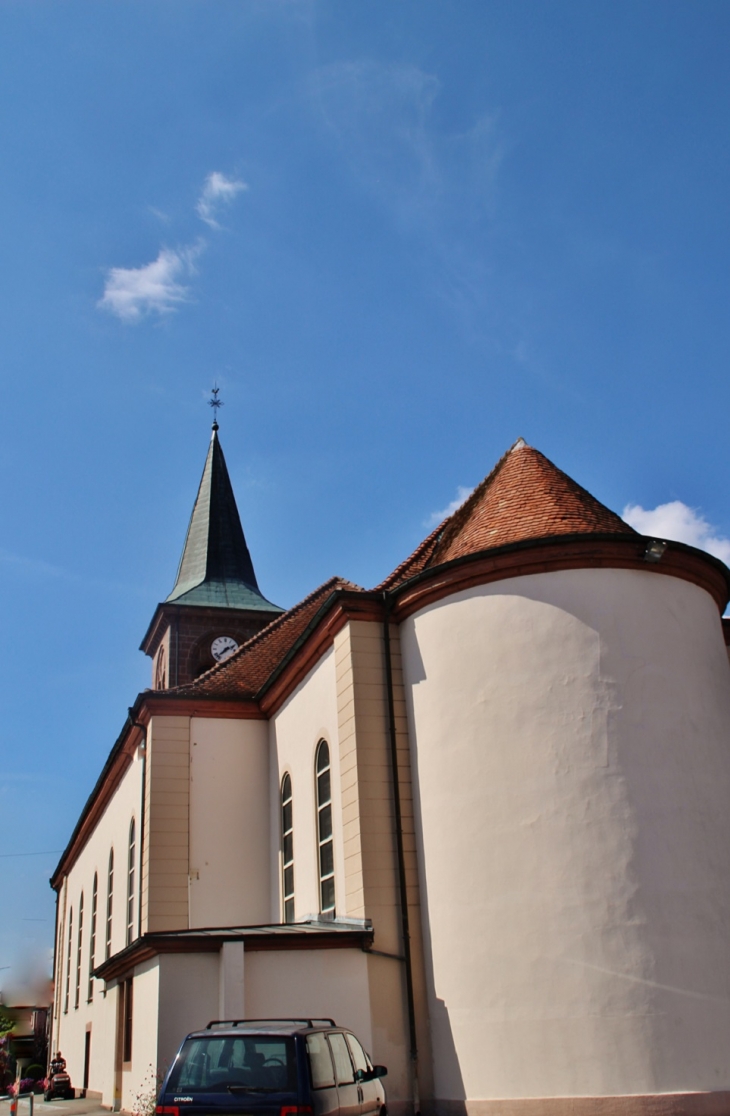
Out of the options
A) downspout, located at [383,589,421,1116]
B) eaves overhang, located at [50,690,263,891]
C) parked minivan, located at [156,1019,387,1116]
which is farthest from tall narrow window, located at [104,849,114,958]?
parked minivan, located at [156,1019,387,1116]

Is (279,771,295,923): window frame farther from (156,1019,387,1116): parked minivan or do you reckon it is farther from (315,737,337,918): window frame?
(156,1019,387,1116): parked minivan

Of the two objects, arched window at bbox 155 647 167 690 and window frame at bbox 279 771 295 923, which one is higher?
arched window at bbox 155 647 167 690

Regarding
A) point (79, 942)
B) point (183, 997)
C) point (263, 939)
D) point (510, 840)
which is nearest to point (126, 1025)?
point (183, 997)

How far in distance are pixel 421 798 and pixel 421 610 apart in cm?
298

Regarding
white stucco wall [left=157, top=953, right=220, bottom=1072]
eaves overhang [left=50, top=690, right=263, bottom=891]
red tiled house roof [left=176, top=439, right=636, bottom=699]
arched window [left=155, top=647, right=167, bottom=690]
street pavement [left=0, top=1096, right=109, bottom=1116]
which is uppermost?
arched window [left=155, top=647, right=167, bottom=690]

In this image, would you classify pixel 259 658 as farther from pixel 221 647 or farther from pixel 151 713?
pixel 221 647

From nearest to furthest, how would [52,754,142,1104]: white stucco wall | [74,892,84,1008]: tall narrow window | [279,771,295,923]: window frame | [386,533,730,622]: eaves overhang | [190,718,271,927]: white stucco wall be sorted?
[386,533,730,622]: eaves overhang, [279,771,295,923]: window frame, [190,718,271,927]: white stucco wall, [52,754,142,1104]: white stucco wall, [74,892,84,1008]: tall narrow window

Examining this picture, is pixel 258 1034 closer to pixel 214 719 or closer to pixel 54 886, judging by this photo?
pixel 214 719

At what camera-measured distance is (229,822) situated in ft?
72.4

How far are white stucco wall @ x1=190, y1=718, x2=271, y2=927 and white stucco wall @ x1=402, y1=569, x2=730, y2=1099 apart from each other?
667cm

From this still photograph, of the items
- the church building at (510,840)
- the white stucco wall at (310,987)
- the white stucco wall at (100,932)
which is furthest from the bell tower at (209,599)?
the white stucco wall at (310,987)

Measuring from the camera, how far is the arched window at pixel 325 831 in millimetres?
18422

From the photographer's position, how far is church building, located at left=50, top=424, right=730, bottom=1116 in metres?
13.8

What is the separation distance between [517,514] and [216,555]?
24.2 metres
